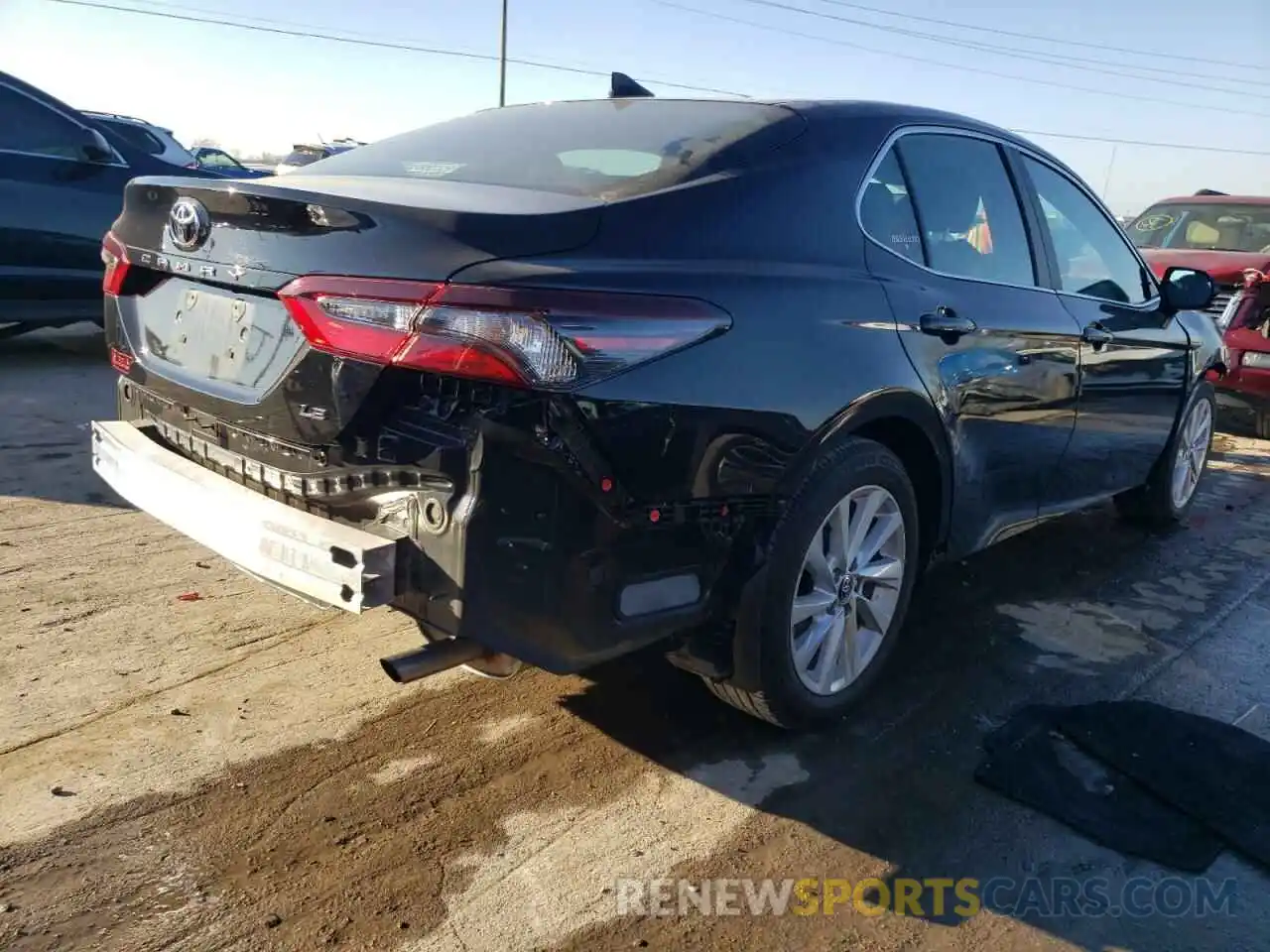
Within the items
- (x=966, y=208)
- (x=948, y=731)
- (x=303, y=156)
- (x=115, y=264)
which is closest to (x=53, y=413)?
(x=115, y=264)

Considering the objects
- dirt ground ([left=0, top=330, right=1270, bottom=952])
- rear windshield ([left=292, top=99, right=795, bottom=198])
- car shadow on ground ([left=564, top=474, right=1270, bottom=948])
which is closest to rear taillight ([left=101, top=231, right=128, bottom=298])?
rear windshield ([left=292, top=99, right=795, bottom=198])

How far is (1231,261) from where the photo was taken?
8109 millimetres

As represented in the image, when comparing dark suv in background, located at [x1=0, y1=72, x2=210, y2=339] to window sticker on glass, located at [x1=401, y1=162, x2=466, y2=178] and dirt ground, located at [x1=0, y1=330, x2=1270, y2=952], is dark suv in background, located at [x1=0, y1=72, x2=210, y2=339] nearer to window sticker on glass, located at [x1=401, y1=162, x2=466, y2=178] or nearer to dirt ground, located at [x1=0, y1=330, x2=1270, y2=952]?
dirt ground, located at [x1=0, y1=330, x2=1270, y2=952]

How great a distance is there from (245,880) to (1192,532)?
16.2 ft

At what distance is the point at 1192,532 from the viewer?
551 cm

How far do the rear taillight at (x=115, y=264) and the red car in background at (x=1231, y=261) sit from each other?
5.41 metres

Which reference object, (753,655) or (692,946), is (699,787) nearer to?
(753,655)

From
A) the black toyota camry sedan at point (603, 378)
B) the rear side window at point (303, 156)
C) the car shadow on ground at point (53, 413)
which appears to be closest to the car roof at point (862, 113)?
the black toyota camry sedan at point (603, 378)

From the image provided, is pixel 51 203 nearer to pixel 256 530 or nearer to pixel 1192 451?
pixel 256 530

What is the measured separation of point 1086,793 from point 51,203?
6951 mm

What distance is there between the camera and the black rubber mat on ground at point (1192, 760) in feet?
9.25

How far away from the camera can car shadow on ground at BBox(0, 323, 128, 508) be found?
Answer: 4859mm

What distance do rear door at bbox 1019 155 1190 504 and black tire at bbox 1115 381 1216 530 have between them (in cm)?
16

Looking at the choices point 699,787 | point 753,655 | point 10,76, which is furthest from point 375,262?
point 10,76
